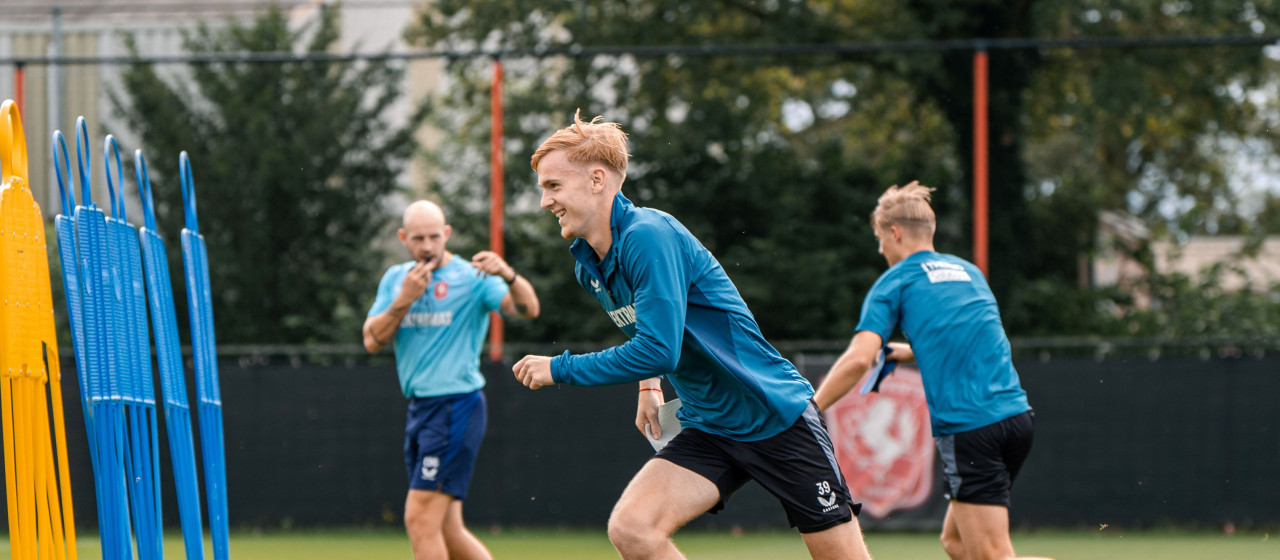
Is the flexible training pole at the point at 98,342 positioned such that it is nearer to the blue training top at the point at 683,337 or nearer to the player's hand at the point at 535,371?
the player's hand at the point at 535,371

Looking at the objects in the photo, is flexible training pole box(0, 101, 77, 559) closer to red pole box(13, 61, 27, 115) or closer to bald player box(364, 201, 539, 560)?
bald player box(364, 201, 539, 560)

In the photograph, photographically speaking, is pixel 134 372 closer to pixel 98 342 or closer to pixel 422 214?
pixel 98 342

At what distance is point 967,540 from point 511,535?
14.7 ft

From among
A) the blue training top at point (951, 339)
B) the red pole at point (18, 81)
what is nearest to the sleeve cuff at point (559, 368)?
the blue training top at point (951, 339)

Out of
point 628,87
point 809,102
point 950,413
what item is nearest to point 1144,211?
point 809,102

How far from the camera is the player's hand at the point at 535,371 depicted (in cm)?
354

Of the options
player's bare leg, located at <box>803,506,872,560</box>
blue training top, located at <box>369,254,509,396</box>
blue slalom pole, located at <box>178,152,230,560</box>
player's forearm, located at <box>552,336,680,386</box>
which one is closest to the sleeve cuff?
player's forearm, located at <box>552,336,680,386</box>

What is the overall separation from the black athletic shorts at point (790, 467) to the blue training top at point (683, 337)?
0.14ft

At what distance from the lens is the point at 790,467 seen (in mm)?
3803

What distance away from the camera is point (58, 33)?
11.5 m

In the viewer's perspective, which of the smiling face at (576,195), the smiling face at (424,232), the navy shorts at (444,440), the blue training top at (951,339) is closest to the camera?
the smiling face at (576,195)

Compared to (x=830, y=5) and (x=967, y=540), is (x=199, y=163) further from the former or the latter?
(x=967, y=540)

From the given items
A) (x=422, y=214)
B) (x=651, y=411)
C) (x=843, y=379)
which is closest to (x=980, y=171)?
(x=422, y=214)

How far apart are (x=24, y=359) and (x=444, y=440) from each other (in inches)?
A: 94.5
